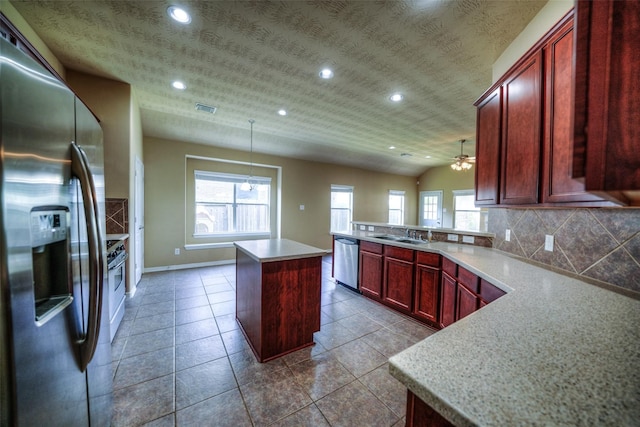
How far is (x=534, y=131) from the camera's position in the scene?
1461 mm

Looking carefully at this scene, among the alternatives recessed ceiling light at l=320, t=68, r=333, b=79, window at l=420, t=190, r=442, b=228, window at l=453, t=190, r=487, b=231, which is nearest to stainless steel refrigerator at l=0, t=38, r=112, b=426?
recessed ceiling light at l=320, t=68, r=333, b=79

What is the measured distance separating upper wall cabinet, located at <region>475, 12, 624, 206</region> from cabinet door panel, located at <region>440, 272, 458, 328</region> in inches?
32.3

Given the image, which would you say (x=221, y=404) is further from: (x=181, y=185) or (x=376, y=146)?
(x=376, y=146)

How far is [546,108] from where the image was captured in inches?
54.4

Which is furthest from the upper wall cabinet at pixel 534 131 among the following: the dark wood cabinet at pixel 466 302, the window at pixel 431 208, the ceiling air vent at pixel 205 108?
the window at pixel 431 208

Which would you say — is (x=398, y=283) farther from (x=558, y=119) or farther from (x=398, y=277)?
(x=558, y=119)

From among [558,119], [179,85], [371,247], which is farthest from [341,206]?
[558,119]

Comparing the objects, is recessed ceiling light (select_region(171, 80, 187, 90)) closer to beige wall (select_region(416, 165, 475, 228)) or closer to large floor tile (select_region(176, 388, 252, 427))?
large floor tile (select_region(176, 388, 252, 427))

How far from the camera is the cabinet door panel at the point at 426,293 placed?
2.52 meters

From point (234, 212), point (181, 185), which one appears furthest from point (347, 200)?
point (181, 185)

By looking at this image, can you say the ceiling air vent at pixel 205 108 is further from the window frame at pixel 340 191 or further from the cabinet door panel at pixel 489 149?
the window frame at pixel 340 191

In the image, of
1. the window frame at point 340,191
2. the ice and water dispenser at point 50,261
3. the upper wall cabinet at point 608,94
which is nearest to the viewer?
the upper wall cabinet at point 608,94

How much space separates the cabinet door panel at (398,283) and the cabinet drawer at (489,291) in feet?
3.43

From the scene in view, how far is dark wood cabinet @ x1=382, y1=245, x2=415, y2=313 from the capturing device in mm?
2803
